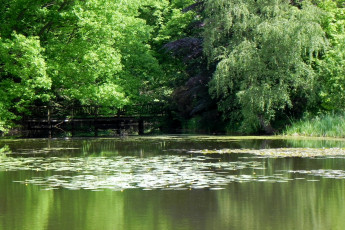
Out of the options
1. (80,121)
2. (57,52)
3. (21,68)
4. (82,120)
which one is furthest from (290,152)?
(80,121)

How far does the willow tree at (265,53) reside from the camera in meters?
27.0

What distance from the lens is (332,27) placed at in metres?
30.6

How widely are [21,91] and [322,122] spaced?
13771 millimetres

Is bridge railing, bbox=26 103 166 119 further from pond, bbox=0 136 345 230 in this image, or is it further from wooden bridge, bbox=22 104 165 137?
pond, bbox=0 136 345 230

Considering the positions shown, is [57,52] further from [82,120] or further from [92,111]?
[92,111]

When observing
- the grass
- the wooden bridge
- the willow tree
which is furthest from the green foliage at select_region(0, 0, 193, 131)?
the grass

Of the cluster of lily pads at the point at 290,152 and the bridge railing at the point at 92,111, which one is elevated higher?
the bridge railing at the point at 92,111

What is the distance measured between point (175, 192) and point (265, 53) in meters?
18.6

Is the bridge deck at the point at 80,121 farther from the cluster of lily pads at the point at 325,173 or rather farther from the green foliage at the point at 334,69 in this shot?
the cluster of lily pads at the point at 325,173

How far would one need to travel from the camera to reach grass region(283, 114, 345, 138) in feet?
83.7

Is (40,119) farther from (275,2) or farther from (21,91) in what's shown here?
(275,2)

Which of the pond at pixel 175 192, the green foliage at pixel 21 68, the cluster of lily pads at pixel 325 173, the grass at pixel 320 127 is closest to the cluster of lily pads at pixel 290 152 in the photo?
the pond at pixel 175 192

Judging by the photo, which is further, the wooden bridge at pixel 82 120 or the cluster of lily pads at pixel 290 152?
the wooden bridge at pixel 82 120

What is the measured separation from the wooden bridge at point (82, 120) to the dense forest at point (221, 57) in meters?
0.63
